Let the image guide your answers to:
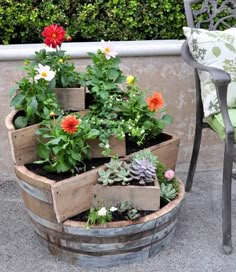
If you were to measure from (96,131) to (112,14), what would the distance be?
1.13 metres

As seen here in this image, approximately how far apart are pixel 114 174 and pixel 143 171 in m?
0.13

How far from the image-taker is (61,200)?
2.11m

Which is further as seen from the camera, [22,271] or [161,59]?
[161,59]

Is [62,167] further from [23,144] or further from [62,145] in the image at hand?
[23,144]

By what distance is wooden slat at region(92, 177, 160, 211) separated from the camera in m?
2.18

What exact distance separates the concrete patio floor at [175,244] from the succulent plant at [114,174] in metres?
0.41

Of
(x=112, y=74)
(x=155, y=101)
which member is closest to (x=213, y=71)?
(x=155, y=101)

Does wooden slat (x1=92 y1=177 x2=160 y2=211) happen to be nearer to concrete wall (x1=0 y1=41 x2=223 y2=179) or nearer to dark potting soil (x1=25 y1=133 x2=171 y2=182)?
dark potting soil (x1=25 y1=133 x2=171 y2=182)

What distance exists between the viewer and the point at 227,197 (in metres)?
2.30

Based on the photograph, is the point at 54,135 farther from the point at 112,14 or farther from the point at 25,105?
the point at 112,14

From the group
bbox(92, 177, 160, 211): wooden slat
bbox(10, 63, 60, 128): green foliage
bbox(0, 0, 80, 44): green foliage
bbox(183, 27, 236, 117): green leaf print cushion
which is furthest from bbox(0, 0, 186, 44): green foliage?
bbox(92, 177, 160, 211): wooden slat

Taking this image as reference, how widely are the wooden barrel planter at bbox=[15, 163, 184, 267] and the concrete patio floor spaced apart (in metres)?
0.06

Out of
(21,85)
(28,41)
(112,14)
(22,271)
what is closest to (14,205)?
(22,271)

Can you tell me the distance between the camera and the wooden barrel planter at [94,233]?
2145 millimetres
